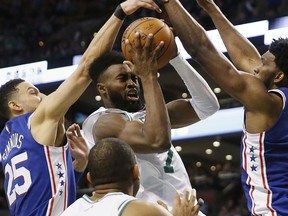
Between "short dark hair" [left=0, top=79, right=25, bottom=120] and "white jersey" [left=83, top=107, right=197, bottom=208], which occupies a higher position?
"short dark hair" [left=0, top=79, right=25, bottom=120]

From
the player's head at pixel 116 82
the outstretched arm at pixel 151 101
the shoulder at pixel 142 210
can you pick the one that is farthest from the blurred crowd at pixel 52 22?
the shoulder at pixel 142 210

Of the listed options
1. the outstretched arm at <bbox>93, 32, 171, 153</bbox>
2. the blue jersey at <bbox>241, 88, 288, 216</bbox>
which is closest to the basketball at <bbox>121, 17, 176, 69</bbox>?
the outstretched arm at <bbox>93, 32, 171, 153</bbox>

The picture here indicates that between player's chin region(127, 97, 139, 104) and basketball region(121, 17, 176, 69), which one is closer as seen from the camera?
basketball region(121, 17, 176, 69)

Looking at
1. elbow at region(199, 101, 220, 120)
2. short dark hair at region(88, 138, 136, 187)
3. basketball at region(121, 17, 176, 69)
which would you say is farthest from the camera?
elbow at region(199, 101, 220, 120)

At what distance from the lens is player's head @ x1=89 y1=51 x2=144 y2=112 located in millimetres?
4395

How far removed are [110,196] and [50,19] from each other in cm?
1359

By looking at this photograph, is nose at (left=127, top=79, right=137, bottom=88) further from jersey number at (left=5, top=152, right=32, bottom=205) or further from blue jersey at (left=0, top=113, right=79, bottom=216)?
jersey number at (left=5, top=152, right=32, bottom=205)

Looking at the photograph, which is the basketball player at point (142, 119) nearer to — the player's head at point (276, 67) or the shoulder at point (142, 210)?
the player's head at point (276, 67)

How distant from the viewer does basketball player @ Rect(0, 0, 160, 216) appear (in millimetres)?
4027

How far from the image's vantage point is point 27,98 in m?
4.38

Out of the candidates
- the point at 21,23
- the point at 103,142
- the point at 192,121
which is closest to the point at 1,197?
the point at 21,23

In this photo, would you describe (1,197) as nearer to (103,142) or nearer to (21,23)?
(21,23)

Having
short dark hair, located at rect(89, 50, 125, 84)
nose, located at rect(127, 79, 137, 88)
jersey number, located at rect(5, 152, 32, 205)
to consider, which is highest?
short dark hair, located at rect(89, 50, 125, 84)

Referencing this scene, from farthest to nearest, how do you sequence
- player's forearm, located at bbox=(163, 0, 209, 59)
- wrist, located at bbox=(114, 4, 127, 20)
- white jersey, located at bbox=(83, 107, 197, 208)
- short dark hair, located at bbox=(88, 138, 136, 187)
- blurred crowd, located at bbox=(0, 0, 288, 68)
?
1. blurred crowd, located at bbox=(0, 0, 288, 68)
2. white jersey, located at bbox=(83, 107, 197, 208)
3. wrist, located at bbox=(114, 4, 127, 20)
4. player's forearm, located at bbox=(163, 0, 209, 59)
5. short dark hair, located at bbox=(88, 138, 136, 187)
